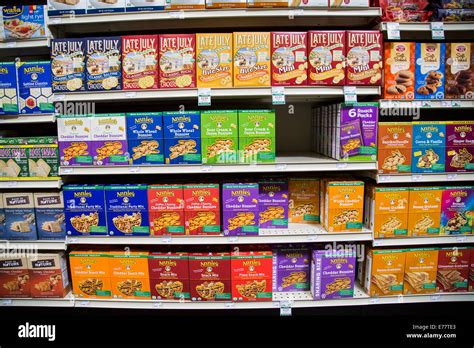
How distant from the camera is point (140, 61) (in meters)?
2.15

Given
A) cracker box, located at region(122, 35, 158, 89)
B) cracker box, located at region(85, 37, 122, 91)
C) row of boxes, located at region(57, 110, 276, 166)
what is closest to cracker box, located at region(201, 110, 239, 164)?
row of boxes, located at region(57, 110, 276, 166)

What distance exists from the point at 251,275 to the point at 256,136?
3.26ft

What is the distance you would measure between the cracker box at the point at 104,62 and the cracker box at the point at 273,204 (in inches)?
49.2

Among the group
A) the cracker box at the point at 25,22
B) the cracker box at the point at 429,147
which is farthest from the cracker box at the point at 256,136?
the cracker box at the point at 25,22

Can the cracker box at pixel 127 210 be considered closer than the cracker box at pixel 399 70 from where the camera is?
No

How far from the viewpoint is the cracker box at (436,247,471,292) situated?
90.4 inches

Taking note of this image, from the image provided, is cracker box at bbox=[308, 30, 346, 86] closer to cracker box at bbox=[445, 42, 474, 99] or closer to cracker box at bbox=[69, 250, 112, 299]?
cracker box at bbox=[445, 42, 474, 99]

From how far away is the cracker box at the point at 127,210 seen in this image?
226 centimetres

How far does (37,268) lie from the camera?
2342 millimetres

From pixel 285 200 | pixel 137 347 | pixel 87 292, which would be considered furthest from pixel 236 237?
pixel 87 292

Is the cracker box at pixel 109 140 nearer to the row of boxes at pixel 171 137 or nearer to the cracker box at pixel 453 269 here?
the row of boxes at pixel 171 137

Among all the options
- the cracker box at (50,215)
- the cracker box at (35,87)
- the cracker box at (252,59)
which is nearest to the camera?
the cracker box at (252,59)

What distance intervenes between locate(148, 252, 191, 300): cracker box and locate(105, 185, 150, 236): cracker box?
8.5 inches

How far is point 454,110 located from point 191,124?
7.48ft
